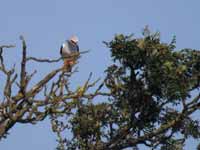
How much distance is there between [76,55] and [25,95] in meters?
1.52

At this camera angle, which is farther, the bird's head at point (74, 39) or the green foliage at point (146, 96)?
the bird's head at point (74, 39)

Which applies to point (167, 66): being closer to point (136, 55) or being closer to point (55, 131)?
point (136, 55)

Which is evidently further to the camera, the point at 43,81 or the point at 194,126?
the point at 194,126

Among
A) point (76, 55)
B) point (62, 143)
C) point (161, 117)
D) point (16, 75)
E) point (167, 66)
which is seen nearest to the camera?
point (16, 75)

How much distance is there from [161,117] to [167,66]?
1.83 meters

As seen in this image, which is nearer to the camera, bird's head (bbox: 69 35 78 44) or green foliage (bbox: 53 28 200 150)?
green foliage (bbox: 53 28 200 150)

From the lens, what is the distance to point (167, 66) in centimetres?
1387

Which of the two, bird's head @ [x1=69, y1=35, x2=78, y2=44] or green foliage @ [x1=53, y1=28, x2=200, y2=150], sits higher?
bird's head @ [x1=69, y1=35, x2=78, y2=44]

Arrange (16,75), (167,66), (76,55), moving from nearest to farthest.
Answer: (16,75) → (76,55) → (167,66)

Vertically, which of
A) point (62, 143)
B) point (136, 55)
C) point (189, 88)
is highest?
point (136, 55)

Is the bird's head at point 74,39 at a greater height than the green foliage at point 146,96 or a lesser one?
greater

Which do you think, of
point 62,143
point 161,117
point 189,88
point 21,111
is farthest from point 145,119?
point 21,111

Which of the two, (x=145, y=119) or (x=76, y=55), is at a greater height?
(x=76, y=55)

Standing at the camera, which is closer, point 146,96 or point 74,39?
point 146,96
